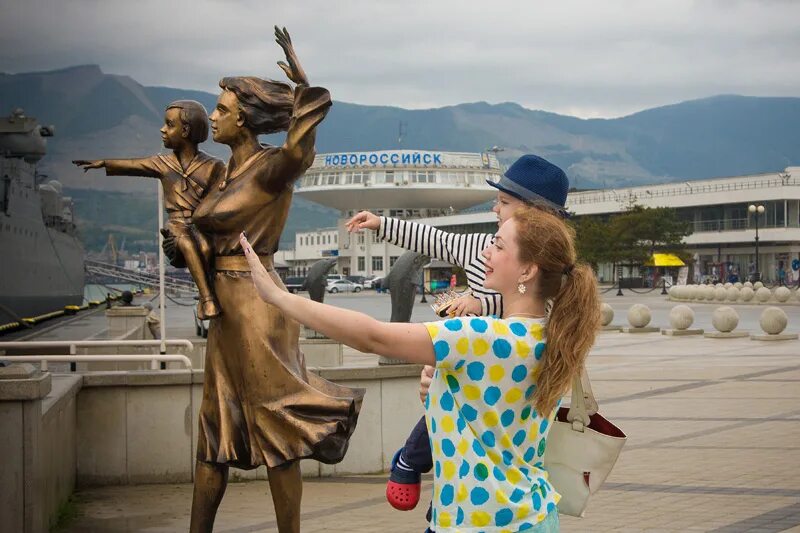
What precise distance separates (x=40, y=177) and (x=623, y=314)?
893 inches

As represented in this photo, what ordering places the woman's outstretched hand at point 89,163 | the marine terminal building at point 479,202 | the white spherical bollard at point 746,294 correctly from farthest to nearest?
the marine terminal building at point 479,202
the white spherical bollard at point 746,294
the woman's outstretched hand at point 89,163

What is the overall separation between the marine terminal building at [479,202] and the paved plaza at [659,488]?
223 feet

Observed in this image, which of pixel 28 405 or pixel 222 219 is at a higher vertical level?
pixel 222 219

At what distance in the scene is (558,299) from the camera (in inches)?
129

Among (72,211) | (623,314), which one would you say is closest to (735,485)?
(623,314)

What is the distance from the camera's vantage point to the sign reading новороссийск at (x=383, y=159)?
13850cm

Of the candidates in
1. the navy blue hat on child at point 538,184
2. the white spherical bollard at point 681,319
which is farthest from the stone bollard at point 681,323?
the navy blue hat on child at point 538,184

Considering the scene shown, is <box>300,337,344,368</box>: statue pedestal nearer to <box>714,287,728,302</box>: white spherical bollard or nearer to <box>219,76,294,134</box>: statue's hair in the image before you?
<box>219,76,294,134</box>: statue's hair

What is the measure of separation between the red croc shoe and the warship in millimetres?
31621

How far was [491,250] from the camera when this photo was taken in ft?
10.8

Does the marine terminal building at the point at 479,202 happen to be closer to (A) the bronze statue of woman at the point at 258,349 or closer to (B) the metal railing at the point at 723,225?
(B) the metal railing at the point at 723,225

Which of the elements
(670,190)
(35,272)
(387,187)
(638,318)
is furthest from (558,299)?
(387,187)

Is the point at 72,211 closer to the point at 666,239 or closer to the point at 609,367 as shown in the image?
the point at 666,239

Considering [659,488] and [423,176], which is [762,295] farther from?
[423,176]
